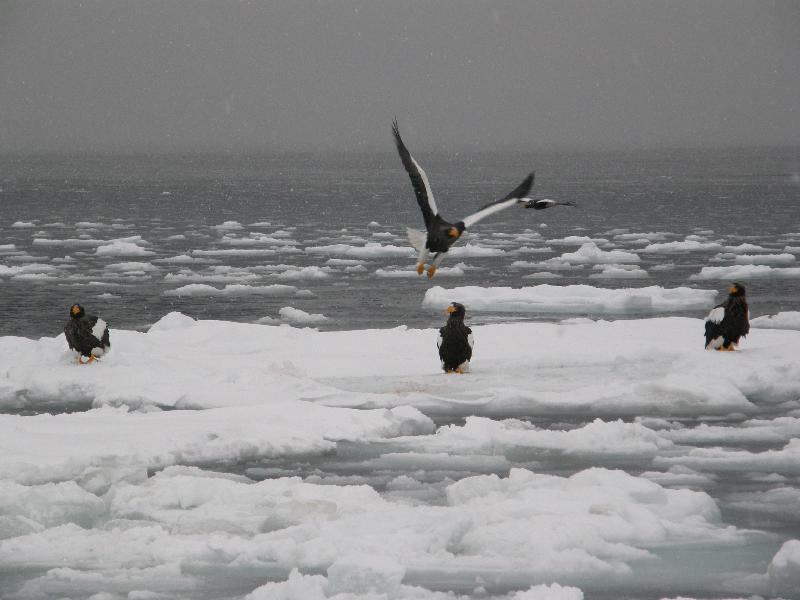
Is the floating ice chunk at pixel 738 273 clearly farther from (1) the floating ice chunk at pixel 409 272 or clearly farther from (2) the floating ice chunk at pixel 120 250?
(2) the floating ice chunk at pixel 120 250

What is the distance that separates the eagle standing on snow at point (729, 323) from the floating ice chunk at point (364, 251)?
2464 centimetres

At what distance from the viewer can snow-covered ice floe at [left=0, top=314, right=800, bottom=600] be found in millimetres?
6789

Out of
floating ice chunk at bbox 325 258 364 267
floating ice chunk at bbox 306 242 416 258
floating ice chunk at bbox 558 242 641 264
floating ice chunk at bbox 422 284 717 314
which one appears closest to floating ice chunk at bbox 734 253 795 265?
floating ice chunk at bbox 558 242 641 264

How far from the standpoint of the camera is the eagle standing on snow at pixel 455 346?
1345 centimetres

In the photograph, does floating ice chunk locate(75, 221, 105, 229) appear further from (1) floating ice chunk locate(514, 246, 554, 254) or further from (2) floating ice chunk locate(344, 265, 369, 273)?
(2) floating ice chunk locate(344, 265, 369, 273)

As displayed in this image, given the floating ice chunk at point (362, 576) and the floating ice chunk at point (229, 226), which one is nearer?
the floating ice chunk at point (362, 576)

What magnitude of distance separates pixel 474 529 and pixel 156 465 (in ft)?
9.60

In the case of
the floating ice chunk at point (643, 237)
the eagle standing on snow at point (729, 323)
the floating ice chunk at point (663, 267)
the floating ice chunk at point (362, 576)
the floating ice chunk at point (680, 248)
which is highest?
the floating ice chunk at point (643, 237)

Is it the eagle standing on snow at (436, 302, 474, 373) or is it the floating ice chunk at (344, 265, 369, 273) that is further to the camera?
the floating ice chunk at (344, 265, 369, 273)

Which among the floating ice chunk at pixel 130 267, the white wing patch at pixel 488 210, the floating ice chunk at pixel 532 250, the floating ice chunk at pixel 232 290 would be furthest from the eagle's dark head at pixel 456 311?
the floating ice chunk at pixel 532 250

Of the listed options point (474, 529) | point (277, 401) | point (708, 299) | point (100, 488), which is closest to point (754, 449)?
point (474, 529)

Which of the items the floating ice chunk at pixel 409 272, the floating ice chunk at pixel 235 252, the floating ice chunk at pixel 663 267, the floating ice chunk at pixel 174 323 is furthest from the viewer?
the floating ice chunk at pixel 235 252

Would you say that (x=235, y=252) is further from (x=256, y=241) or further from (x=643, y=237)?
(x=643, y=237)

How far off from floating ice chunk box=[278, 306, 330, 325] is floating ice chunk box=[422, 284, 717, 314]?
2795mm
